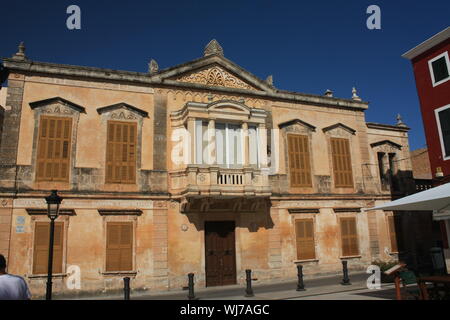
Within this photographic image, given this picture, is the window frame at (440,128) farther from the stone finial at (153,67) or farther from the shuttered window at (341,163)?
the stone finial at (153,67)

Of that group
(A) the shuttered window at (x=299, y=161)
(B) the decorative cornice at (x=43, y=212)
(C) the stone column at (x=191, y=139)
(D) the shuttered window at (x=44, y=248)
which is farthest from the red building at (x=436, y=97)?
(D) the shuttered window at (x=44, y=248)

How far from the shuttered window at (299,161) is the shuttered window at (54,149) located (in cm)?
1028

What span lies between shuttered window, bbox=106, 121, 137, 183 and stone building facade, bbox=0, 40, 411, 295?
0.04 meters

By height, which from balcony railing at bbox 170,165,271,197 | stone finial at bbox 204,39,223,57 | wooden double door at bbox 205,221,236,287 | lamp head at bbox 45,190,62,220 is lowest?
wooden double door at bbox 205,221,236,287

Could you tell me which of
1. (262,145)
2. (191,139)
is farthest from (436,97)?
(191,139)

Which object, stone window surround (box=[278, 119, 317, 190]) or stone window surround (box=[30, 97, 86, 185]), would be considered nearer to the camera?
stone window surround (box=[30, 97, 86, 185])

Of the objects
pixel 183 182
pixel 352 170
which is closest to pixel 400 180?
pixel 352 170

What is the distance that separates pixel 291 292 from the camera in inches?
538

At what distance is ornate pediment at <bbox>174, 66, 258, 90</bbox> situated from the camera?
17.6 metres

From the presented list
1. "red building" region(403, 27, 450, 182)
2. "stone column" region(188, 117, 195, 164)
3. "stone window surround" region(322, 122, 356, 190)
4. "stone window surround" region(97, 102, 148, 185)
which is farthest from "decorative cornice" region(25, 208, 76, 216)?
"red building" region(403, 27, 450, 182)

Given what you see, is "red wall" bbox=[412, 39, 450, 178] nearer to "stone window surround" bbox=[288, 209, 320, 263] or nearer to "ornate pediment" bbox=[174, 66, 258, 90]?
"stone window surround" bbox=[288, 209, 320, 263]

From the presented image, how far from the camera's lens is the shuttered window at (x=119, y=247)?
1455 cm

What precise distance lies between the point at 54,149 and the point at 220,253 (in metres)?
8.13

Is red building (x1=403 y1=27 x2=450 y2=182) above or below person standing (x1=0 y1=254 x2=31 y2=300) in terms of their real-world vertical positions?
above
